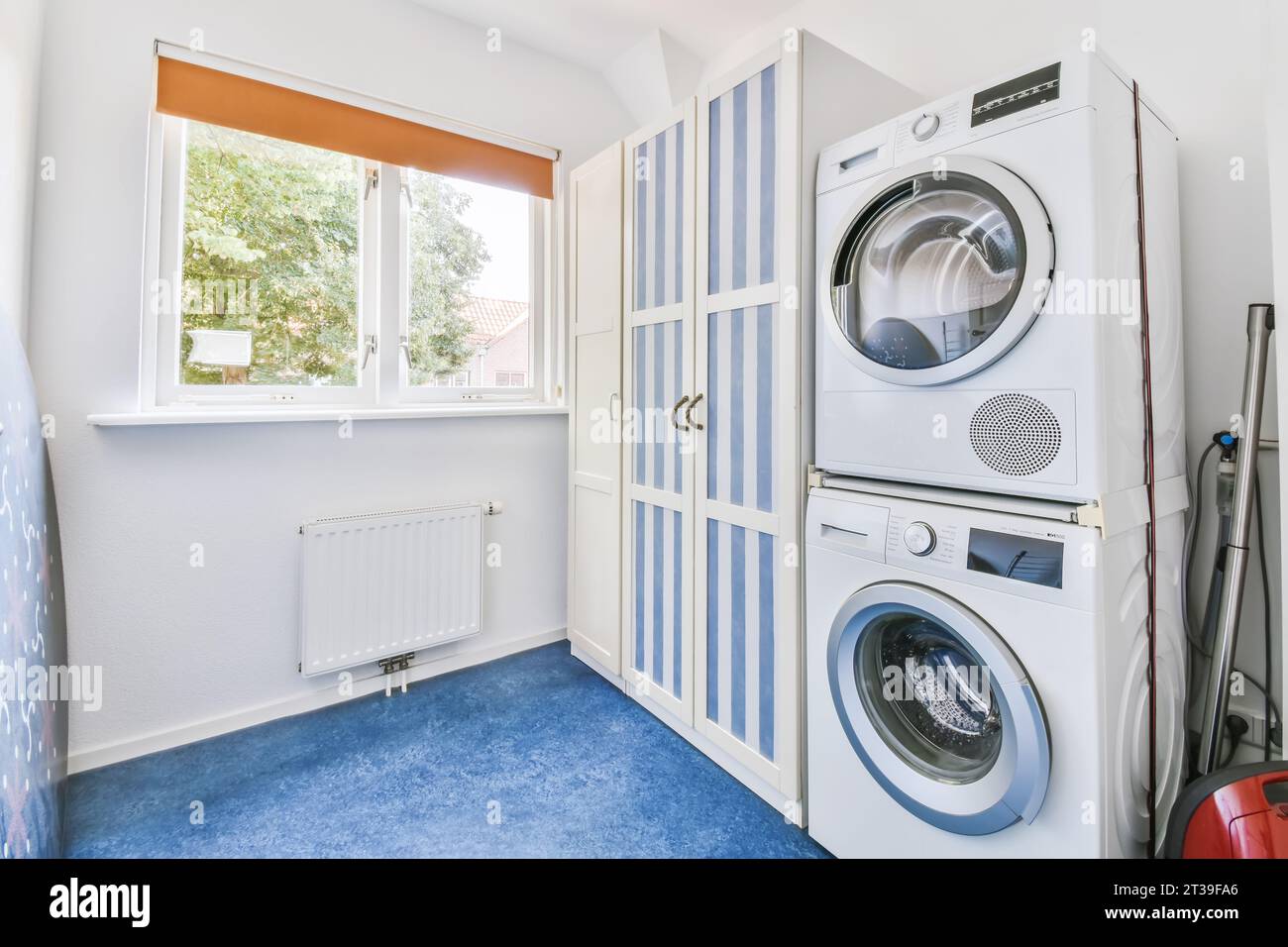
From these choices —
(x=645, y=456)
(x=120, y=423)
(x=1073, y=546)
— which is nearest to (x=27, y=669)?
(x=120, y=423)

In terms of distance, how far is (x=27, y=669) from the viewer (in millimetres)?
1345

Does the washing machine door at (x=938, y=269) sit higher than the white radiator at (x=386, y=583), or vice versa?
the washing machine door at (x=938, y=269)

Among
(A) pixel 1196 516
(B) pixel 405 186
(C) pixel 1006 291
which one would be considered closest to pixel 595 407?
(B) pixel 405 186

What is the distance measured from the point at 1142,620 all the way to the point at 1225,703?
37cm

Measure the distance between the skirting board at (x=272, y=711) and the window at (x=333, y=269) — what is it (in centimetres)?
113

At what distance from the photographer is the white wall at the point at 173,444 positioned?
1833mm

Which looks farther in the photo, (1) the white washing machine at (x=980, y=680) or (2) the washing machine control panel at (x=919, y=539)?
(2) the washing machine control panel at (x=919, y=539)

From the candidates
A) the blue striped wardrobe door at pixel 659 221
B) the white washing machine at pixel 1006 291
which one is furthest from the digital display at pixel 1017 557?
the blue striped wardrobe door at pixel 659 221

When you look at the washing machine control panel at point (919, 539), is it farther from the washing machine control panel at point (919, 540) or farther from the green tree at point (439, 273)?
the green tree at point (439, 273)

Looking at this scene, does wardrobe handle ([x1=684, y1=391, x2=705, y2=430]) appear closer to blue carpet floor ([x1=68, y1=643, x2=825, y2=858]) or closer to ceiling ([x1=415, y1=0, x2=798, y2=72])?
blue carpet floor ([x1=68, y1=643, x2=825, y2=858])

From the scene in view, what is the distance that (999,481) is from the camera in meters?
1.22

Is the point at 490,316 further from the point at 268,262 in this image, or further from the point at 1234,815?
A: the point at 1234,815

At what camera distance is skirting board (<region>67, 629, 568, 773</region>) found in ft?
6.31

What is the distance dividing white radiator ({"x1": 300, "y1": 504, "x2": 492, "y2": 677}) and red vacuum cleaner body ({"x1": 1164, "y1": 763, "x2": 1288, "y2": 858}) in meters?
2.27
